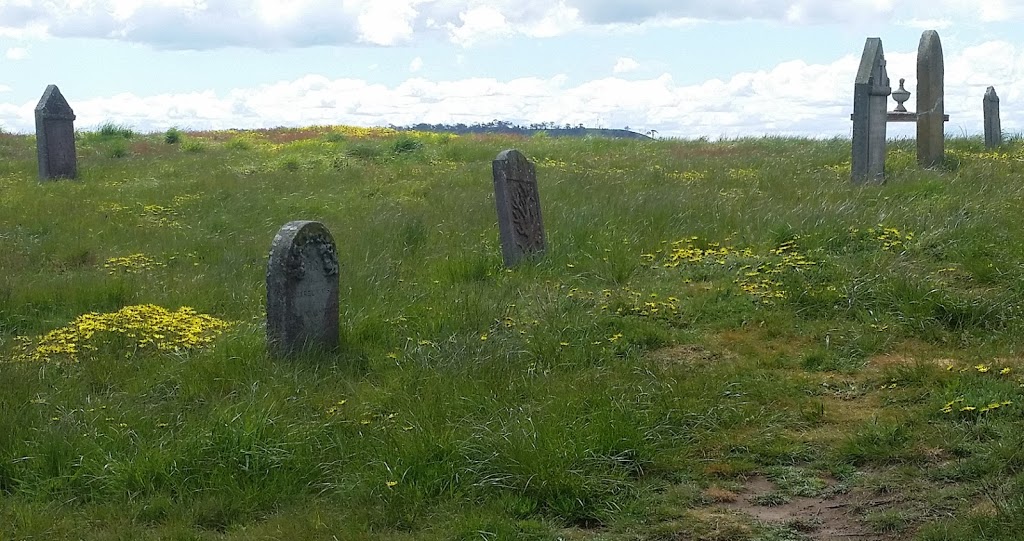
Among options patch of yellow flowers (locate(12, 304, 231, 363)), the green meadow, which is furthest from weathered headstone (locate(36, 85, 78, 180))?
patch of yellow flowers (locate(12, 304, 231, 363))

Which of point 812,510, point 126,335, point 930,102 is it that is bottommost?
point 812,510

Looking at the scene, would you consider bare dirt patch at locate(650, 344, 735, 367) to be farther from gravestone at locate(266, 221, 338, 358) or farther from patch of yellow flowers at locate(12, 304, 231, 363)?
patch of yellow flowers at locate(12, 304, 231, 363)

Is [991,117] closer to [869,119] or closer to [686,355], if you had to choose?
[869,119]

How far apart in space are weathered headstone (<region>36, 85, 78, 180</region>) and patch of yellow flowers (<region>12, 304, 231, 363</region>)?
41.9 ft

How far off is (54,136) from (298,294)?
14.7 meters

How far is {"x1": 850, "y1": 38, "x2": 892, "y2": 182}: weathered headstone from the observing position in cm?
1400

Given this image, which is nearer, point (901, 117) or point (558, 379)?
point (558, 379)

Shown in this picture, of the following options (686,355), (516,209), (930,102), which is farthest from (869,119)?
(686,355)

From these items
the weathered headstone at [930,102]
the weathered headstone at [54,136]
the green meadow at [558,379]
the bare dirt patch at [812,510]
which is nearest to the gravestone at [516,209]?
the green meadow at [558,379]

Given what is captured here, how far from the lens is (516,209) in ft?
31.5

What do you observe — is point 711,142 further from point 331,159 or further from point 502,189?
point 502,189

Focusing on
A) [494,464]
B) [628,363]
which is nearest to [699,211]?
[628,363]

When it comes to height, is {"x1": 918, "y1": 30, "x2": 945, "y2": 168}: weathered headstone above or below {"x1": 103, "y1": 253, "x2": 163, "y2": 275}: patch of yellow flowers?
above

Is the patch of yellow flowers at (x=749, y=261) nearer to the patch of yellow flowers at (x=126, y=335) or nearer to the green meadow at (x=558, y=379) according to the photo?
the green meadow at (x=558, y=379)
